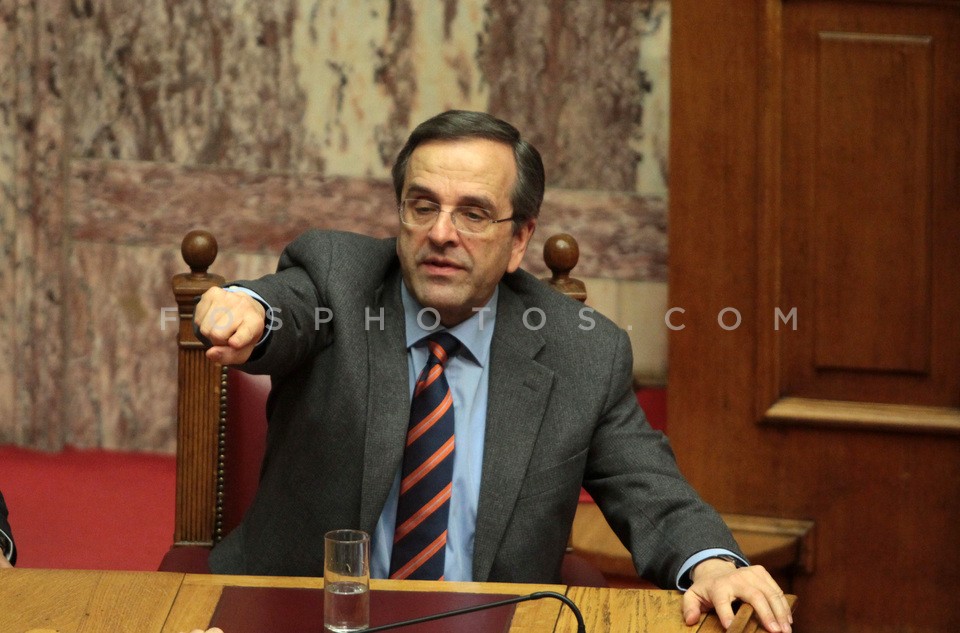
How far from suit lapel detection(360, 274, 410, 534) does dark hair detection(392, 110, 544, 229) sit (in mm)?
271

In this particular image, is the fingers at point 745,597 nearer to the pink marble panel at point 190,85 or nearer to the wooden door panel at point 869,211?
the wooden door panel at point 869,211

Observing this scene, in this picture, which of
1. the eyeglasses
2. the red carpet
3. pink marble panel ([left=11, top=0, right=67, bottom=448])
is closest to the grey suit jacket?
the eyeglasses

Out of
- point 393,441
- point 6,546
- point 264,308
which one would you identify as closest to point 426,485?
point 393,441

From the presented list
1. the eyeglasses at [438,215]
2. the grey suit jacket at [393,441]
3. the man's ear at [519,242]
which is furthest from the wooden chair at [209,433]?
the man's ear at [519,242]

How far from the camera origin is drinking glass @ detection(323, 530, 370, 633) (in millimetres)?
1580

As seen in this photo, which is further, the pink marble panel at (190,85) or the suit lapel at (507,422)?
the pink marble panel at (190,85)

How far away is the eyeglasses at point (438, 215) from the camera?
87.7 inches

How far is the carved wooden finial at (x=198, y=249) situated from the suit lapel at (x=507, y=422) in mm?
543

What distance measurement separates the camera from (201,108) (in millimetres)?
4270

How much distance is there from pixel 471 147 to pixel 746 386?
1396mm

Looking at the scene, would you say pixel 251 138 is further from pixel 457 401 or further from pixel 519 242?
pixel 457 401

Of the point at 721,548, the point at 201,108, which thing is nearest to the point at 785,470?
the point at 721,548

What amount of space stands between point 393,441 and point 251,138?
235 centimetres

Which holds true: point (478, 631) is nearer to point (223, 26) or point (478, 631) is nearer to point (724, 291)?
point (724, 291)
